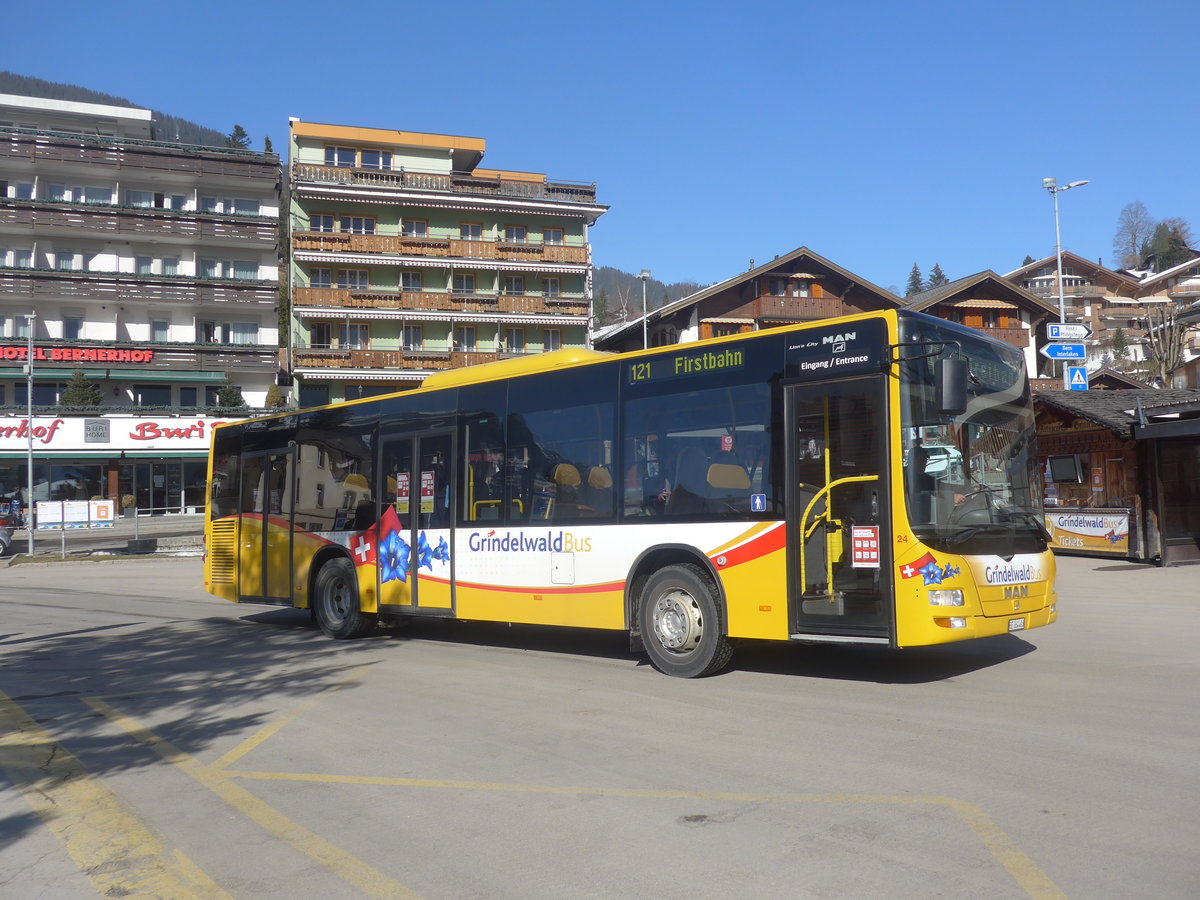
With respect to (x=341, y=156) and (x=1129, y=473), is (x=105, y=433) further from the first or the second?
(x=1129, y=473)

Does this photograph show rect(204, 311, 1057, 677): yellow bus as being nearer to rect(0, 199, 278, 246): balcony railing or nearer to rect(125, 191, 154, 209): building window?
rect(0, 199, 278, 246): balcony railing

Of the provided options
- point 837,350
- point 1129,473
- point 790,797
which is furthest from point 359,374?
point 790,797

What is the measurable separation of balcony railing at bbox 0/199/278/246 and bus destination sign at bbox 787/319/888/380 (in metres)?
52.7

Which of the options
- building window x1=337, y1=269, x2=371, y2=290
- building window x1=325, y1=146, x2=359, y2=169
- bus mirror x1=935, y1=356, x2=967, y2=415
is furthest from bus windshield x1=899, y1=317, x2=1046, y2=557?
building window x1=325, y1=146, x2=359, y2=169

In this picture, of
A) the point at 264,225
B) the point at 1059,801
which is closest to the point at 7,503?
the point at 264,225

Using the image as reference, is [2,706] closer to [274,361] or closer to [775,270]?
[775,270]

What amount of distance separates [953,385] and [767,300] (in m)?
43.5

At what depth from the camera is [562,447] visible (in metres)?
10.6

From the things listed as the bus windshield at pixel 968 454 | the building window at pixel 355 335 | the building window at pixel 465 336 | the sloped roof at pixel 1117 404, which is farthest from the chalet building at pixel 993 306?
the bus windshield at pixel 968 454

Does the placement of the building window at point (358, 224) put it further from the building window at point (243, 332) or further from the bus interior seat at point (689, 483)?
the bus interior seat at point (689, 483)

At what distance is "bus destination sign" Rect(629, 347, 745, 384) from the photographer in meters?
9.23

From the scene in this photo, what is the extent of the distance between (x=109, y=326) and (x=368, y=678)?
51053mm

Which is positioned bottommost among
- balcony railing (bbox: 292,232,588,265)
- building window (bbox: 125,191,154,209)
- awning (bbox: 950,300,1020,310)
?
awning (bbox: 950,300,1020,310)

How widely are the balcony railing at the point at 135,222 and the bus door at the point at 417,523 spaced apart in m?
47.6
